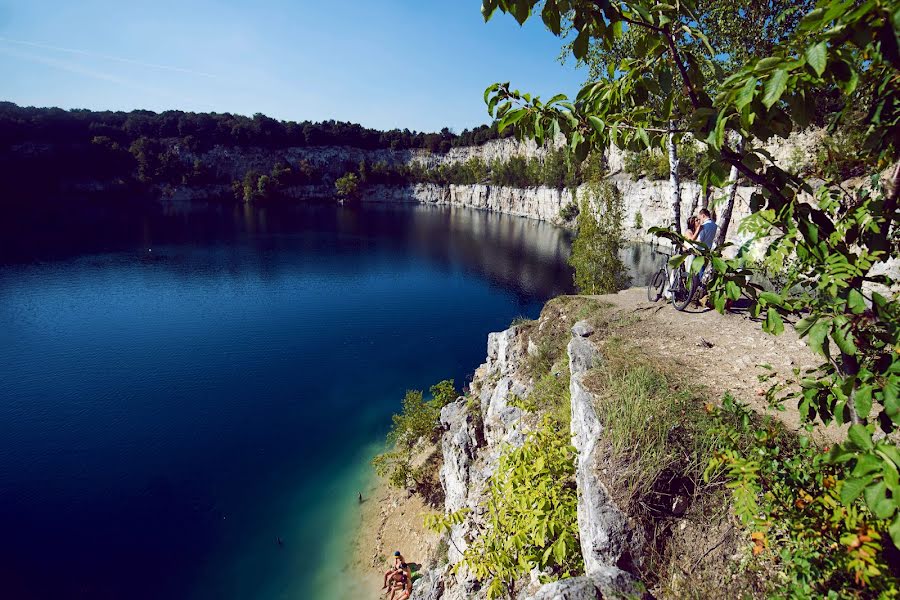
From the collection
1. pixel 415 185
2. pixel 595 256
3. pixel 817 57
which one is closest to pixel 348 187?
pixel 415 185

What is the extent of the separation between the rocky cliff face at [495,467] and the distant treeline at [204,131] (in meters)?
132

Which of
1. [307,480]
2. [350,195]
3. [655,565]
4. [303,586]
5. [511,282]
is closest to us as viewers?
[655,565]

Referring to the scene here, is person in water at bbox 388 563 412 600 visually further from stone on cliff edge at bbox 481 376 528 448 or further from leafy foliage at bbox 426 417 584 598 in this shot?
leafy foliage at bbox 426 417 584 598

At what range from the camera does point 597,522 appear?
562 cm

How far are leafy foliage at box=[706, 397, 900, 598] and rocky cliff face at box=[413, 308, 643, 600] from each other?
1.63 metres

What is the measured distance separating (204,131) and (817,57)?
161654 mm

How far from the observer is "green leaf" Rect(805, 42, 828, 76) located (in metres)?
1.87

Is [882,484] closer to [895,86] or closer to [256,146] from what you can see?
[895,86]

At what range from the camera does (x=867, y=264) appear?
248 centimetres

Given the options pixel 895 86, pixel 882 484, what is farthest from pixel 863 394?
pixel 895 86

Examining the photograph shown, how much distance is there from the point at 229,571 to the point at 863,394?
18038 mm

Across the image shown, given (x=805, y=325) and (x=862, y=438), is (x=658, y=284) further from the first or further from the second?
(x=862, y=438)

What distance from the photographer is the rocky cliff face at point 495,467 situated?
5391mm

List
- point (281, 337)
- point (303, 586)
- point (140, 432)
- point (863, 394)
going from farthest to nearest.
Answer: point (281, 337), point (140, 432), point (303, 586), point (863, 394)
